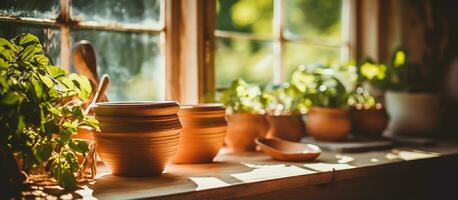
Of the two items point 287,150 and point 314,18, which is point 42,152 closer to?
point 287,150

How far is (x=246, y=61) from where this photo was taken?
2117mm

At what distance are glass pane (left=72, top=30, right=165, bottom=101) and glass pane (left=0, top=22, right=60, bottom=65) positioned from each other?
0.07 meters

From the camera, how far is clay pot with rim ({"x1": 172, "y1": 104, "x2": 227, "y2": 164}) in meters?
1.48

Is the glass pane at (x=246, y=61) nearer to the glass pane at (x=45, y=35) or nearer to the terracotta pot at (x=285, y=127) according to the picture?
the terracotta pot at (x=285, y=127)

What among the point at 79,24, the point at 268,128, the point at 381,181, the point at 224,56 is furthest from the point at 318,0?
the point at 79,24

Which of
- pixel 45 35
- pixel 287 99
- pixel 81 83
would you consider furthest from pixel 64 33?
pixel 287 99

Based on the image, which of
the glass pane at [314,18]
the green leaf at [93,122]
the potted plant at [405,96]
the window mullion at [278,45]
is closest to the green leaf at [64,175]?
the green leaf at [93,122]

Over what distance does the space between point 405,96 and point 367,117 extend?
0.21m

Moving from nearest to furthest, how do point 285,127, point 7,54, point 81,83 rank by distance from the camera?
point 7,54
point 81,83
point 285,127

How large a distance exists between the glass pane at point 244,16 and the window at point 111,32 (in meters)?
0.27

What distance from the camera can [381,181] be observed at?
1.66 meters

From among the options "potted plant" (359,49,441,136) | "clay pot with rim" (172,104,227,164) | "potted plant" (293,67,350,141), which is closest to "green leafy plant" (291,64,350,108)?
"potted plant" (293,67,350,141)

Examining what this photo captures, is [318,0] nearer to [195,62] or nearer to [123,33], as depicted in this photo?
[195,62]

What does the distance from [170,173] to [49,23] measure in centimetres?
64
